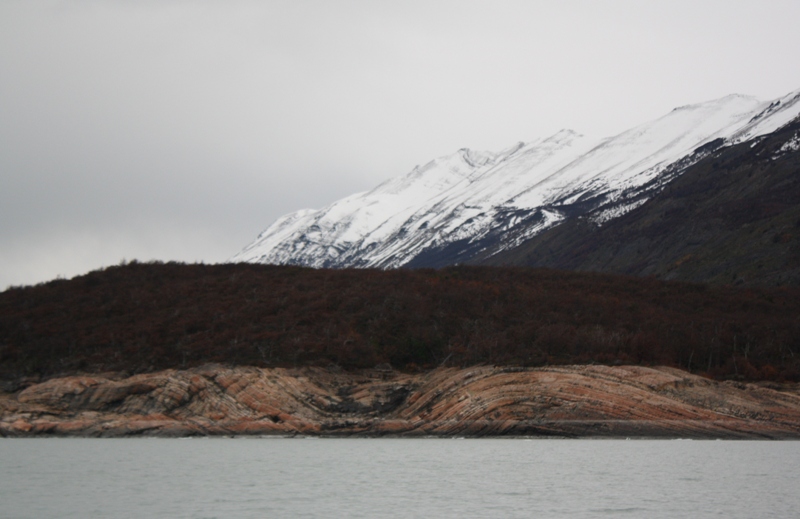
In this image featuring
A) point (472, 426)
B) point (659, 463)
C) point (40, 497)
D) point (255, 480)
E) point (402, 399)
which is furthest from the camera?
point (402, 399)

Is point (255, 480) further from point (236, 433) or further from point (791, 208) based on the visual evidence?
point (791, 208)

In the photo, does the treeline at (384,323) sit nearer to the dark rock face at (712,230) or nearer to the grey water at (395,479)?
the grey water at (395,479)

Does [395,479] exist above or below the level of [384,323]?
below

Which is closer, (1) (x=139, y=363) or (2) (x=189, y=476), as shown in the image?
(2) (x=189, y=476)

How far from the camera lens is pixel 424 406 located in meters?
59.2

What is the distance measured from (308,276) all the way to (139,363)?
22.5 metres

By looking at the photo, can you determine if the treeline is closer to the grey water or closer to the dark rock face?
the grey water

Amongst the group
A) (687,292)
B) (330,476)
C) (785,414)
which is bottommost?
(785,414)

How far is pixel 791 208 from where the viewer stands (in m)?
116

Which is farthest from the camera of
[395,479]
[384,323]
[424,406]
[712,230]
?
[712,230]

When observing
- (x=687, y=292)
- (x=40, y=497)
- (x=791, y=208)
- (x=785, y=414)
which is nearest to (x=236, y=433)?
(x=40, y=497)

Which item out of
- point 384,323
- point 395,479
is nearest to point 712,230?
point 384,323

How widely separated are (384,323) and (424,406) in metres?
13.4

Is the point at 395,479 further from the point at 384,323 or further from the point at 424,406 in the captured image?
the point at 384,323
